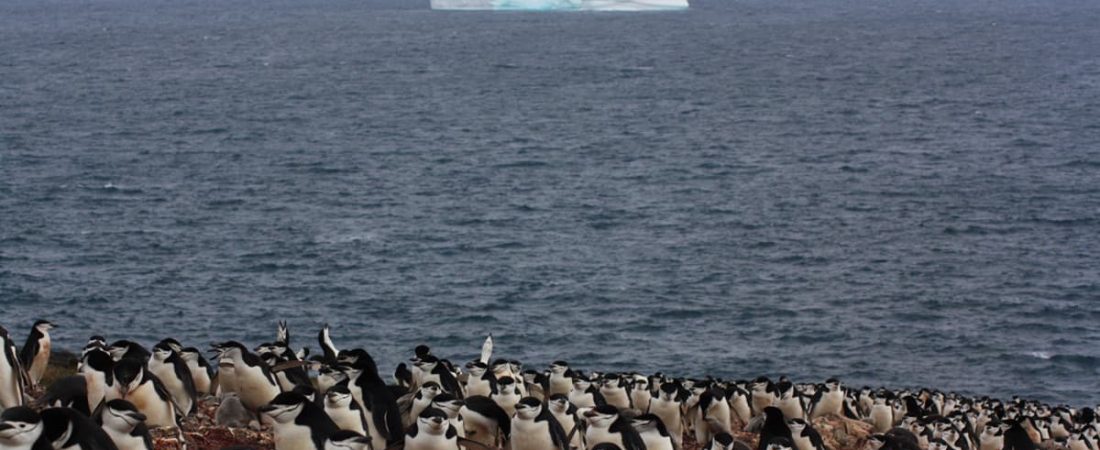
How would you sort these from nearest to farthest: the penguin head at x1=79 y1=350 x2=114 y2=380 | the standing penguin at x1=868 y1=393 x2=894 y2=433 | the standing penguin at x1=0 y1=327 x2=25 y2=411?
the penguin head at x1=79 y1=350 x2=114 y2=380 < the standing penguin at x1=0 y1=327 x2=25 y2=411 < the standing penguin at x1=868 y1=393 x2=894 y2=433

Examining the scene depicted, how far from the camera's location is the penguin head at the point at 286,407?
16016 millimetres

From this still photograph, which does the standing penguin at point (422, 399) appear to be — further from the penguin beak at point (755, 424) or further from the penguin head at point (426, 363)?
the penguin beak at point (755, 424)

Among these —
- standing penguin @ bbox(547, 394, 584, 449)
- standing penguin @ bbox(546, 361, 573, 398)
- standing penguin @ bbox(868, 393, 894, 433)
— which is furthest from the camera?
standing penguin @ bbox(868, 393, 894, 433)

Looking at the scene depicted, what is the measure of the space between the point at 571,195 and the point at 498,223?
8871 millimetres

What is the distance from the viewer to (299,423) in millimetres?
15969

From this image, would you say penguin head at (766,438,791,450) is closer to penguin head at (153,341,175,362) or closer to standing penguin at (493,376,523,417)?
standing penguin at (493,376,523,417)

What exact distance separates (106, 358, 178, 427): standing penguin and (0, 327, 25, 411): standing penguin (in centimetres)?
149

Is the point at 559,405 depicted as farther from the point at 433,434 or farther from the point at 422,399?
the point at 433,434

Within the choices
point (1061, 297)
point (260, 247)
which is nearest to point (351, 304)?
point (260, 247)

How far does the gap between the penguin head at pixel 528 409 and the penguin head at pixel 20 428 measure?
603 centimetres

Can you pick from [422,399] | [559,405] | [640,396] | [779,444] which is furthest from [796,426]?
[422,399]

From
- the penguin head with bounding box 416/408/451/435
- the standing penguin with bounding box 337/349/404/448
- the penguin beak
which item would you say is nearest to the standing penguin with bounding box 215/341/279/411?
the standing penguin with bounding box 337/349/404/448

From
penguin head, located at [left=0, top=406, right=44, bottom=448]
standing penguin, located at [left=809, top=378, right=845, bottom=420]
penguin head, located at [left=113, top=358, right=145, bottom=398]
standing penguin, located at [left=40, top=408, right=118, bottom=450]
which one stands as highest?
penguin head, located at [left=0, top=406, right=44, bottom=448]

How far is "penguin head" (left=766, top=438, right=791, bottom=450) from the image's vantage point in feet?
63.3
